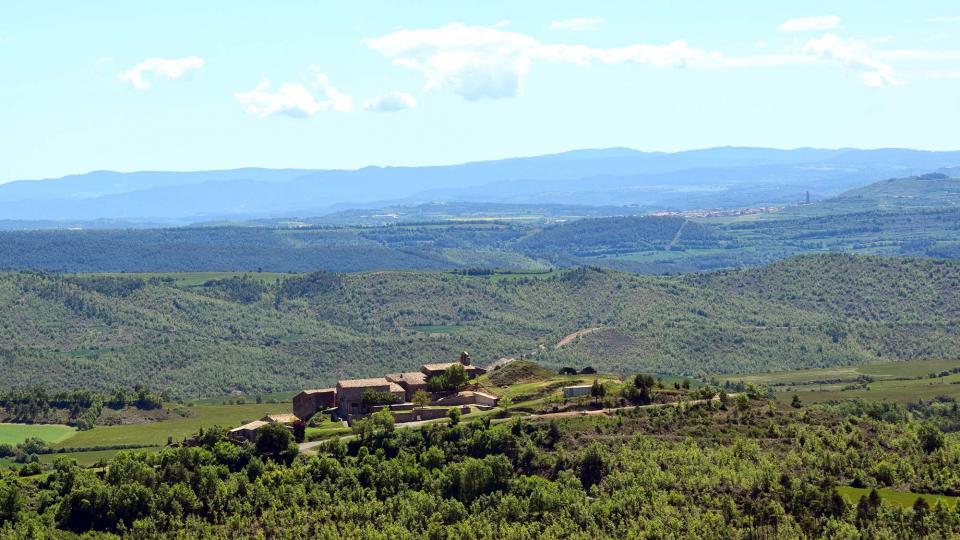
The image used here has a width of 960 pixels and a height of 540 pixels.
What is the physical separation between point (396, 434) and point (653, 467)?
21431mm

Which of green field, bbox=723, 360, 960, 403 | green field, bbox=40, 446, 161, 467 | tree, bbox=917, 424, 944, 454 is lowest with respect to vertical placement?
green field, bbox=723, 360, 960, 403

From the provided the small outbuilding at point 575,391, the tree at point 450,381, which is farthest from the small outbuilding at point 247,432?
the small outbuilding at point 575,391

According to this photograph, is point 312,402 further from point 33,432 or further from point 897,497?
point 897,497

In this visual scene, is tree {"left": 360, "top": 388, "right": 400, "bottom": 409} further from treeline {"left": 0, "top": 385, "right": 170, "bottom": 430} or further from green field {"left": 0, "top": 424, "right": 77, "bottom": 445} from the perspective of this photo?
treeline {"left": 0, "top": 385, "right": 170, "bottom": 430}

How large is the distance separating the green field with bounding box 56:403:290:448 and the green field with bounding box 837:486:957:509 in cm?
6563

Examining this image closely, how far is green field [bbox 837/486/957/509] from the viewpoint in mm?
94688

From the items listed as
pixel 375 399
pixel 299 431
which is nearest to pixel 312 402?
pixel 375 399

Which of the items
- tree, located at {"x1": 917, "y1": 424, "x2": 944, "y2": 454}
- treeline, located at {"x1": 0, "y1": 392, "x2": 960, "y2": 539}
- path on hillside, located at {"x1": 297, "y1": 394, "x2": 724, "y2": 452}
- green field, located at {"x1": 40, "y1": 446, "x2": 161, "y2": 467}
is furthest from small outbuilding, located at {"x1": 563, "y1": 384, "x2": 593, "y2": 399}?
green field, located at {"x1": 40, "y1": 446, "x2": 161, "y2": 467}

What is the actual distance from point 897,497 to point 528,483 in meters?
24.9

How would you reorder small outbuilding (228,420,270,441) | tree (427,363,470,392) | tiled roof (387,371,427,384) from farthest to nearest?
tiled roof (387,371,427,384) → tree (427,363,470,392) → small outbuilding (228,420,270,441)

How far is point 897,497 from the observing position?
96.8 m

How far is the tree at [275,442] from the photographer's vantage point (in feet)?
371

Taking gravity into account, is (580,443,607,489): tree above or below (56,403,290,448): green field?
above

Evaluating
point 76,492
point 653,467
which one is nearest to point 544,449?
point 653,467
